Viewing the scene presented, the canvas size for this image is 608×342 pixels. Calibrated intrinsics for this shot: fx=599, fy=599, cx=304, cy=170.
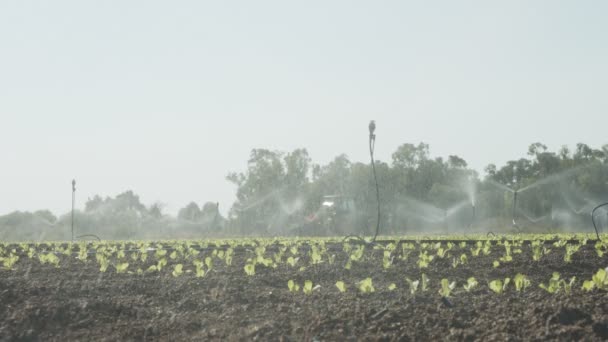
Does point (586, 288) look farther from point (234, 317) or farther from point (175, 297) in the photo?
point (175, 297)

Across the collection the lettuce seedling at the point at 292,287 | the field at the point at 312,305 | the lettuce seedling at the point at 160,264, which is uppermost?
the lettuce seedling at the point at 160,264

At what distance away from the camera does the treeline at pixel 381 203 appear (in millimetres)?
32438

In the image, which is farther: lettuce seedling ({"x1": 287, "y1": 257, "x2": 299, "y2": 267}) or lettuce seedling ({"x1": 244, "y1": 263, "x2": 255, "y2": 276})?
lettuce seedling ({"x1": 287, "y1": 257, "x2": 299, "y2": 267})

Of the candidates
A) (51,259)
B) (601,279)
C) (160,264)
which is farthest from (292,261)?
(601,279)

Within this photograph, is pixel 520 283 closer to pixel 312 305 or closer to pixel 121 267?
pixel 312 305

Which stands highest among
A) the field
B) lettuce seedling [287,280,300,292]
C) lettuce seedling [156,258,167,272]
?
lettuce seedling [156,258,167,272]

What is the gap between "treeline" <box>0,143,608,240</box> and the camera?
1277 inches

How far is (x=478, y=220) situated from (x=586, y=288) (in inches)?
1334

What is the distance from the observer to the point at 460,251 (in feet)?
30.4

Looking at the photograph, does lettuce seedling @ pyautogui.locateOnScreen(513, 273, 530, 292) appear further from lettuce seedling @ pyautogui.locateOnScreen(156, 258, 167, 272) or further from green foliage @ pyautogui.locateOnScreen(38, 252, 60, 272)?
green foliage @ pyautogui.locateOnScreen(38, 252, 60, 272)

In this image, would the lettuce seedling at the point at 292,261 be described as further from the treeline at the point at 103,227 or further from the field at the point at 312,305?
the treeline at the point at 103,227

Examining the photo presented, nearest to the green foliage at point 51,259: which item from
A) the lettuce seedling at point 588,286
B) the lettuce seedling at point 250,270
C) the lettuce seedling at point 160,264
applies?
the lettuce seedling at point 160,264

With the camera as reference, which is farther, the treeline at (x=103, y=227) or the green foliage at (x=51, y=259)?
the treeline at (x=103, y=227)

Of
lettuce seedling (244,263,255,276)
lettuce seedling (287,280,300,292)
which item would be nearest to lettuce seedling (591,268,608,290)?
lettuce seedling (287,280,300,292)
